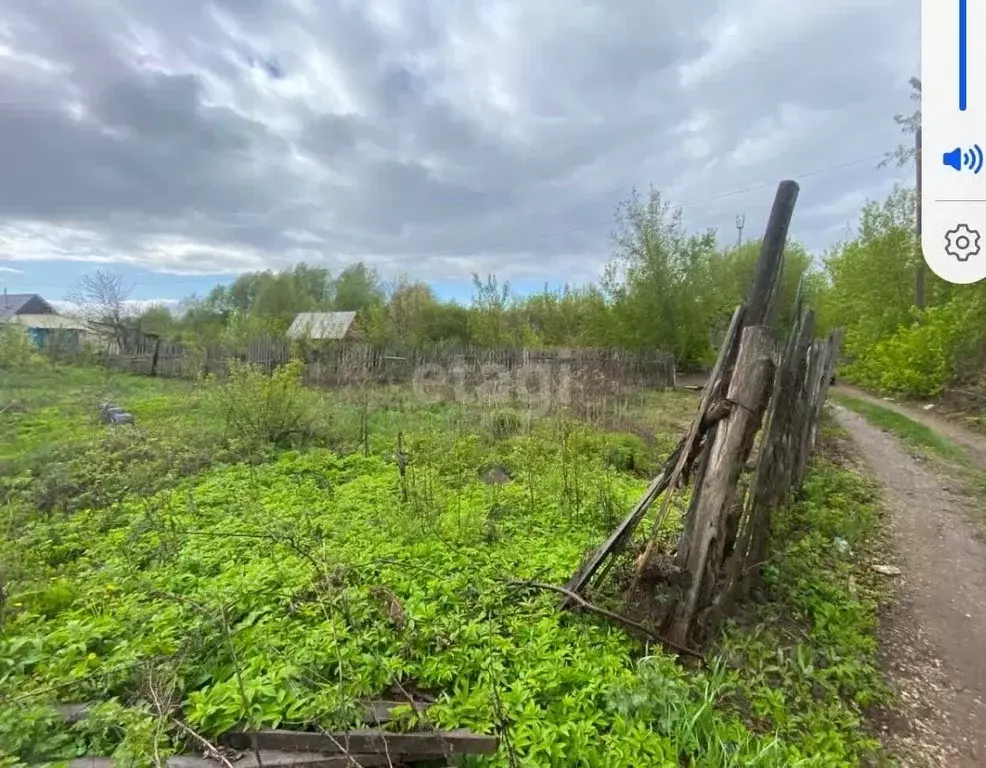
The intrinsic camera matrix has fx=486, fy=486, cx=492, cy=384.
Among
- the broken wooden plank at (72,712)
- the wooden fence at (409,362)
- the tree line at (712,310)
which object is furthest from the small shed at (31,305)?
the broken wooden plank at (72,712)

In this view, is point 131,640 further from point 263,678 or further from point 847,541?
point 847,541

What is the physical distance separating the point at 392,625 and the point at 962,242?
5733 mm

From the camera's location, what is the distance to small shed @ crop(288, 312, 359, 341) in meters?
25.0

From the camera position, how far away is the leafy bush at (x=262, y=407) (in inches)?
261

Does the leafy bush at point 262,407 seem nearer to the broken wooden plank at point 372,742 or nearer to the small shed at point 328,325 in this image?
the broken wooden plank at point 372,742

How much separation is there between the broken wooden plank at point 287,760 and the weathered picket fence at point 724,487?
1185 millimetres

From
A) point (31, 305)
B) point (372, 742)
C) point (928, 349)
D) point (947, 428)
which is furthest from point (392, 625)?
point (31, 305)

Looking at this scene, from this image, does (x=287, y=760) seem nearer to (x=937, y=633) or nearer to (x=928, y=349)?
(x=937, y=633)

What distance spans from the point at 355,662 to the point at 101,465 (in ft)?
16.0

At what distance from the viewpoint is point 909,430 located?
8.52 m

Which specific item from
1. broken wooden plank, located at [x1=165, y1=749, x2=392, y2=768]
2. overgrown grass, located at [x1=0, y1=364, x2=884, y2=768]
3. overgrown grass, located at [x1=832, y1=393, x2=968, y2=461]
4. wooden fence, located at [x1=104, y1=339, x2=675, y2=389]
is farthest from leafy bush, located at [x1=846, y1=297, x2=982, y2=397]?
broken wooden plank, located at [x1=165, y1=749, x2=392, y2=768]

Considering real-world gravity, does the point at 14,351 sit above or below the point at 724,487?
above

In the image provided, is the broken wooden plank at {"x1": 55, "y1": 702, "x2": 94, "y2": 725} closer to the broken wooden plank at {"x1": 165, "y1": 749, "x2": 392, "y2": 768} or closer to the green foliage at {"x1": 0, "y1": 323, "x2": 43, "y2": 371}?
the broken wooden plank at {"x1": 165, "y1": 749, "x2": 392, "y2": 768}

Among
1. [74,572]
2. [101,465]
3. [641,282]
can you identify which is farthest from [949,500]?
[641,282]
